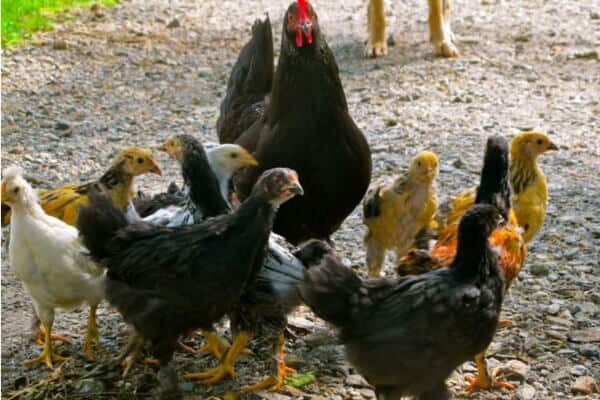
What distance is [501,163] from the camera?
229 inches

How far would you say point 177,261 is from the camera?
5.14 m

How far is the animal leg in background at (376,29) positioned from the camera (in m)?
12.0

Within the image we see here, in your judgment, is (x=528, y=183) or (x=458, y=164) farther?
(x=458, y=164)

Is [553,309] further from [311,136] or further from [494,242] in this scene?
[311,136]

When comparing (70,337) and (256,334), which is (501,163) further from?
(70,337)

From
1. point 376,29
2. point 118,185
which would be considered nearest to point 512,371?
point 118,185

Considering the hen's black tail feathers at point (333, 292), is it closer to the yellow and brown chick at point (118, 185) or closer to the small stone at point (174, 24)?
the yellow and brown chick at point (118, 185)

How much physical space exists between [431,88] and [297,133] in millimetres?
5264

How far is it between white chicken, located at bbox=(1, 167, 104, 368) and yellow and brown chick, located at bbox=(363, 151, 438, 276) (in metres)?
1.76

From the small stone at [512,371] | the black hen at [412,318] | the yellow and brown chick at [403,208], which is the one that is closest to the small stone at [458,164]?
the yellow and brown chick at [403,208]

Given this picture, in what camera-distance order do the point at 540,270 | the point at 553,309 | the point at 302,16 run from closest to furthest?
1. the point at 302,16
2. the point at 553,309
3. the point at 540,270

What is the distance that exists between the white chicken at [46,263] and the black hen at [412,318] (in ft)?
4.83

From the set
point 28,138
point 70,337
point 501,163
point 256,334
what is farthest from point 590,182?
point 28,138

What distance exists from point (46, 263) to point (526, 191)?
300 centimetres
